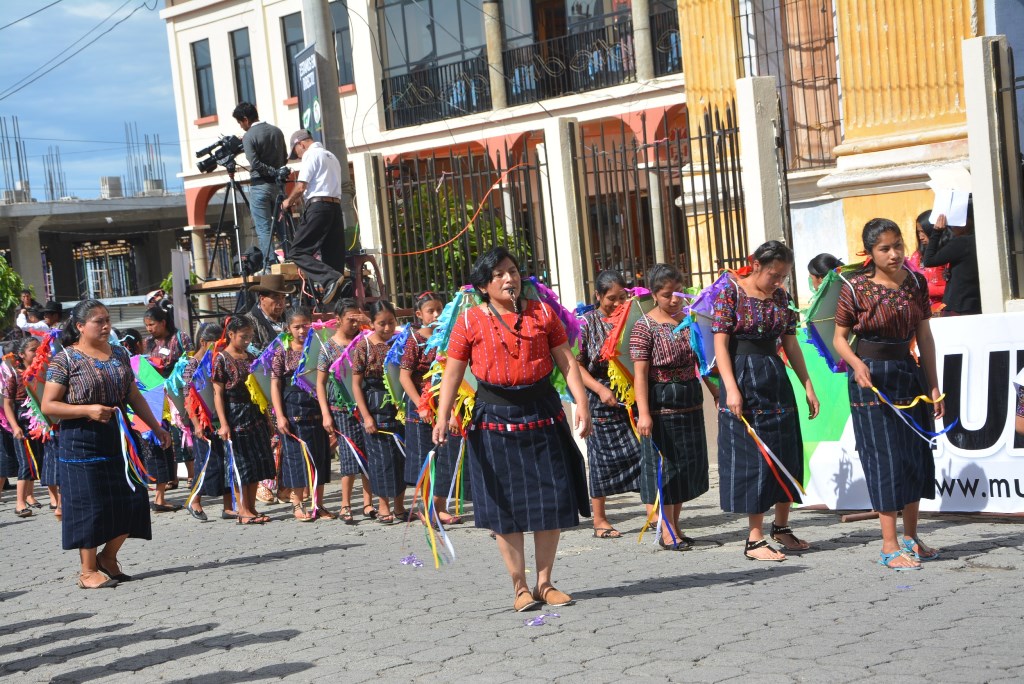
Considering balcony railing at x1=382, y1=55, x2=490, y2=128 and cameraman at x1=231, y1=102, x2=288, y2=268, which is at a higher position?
balcony railing at x1=382, y1=55, x2=490, y2=128

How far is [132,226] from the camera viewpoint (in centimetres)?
4309

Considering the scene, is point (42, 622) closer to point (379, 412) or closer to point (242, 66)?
point (379, 412)

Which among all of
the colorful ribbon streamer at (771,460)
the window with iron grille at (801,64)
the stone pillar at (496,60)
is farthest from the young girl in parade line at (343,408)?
the stone pillar at (496,60)

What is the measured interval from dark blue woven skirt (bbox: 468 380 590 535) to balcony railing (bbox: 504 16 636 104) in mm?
19561

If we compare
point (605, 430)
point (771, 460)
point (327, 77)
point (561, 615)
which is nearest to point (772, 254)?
point (771, 460)

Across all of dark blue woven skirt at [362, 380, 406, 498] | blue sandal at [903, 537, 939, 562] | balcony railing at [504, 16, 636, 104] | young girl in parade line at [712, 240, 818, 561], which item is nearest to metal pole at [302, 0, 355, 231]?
dark blue woven skirt at [362, 380, 406, 498]

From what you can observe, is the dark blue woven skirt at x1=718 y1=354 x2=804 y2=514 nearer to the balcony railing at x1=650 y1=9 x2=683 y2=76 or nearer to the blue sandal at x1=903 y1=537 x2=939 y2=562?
the blue sandal at x1=903 y1=537 x2=939 y2=562

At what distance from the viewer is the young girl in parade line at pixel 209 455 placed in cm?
1141

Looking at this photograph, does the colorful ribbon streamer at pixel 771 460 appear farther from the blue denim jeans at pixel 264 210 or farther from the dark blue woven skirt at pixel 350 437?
the blue denim jeans at pixel 264 210

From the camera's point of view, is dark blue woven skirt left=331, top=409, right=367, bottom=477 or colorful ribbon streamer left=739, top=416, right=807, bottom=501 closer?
colorful ribbon streamer left=739, top=416, right=807, bottom=501

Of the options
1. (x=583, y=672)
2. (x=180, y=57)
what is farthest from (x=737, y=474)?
(x=180, y=57)

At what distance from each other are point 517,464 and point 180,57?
29.8m

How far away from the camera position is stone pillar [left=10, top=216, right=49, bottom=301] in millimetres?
39528

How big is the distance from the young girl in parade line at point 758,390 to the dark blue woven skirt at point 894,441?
0.49 meters
